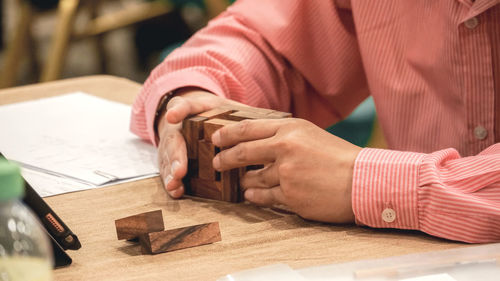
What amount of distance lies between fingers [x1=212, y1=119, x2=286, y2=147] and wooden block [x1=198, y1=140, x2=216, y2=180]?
27 millimetres

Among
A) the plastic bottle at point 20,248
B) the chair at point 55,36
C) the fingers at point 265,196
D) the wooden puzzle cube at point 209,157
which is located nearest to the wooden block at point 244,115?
the wooden puzzle cube at point 209,157

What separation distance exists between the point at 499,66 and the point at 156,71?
578mm

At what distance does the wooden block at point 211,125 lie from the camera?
0.92m

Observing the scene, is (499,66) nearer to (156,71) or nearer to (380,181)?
(380,181)

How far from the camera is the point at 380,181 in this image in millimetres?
830

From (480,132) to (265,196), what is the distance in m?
0.42

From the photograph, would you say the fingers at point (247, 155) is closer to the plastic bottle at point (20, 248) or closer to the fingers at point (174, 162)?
the fingers at point (174, 162)

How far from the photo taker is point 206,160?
0.94 m

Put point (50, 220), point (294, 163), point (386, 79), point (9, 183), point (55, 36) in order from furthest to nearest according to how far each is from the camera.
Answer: point (55, 36), point (386, 79), point (294, 163), point (50, 220), point (9, 183)

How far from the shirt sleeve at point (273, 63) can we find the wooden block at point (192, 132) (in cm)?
18

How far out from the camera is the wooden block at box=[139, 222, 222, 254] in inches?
29.7

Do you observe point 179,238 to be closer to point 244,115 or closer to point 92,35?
point 244,115

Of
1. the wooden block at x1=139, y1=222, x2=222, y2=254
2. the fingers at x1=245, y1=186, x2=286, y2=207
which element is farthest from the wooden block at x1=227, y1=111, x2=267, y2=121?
the wooden block at x1=139, y1=222, x2=222, y2=254

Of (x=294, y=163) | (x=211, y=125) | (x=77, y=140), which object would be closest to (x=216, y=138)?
(x=211, y=125)
